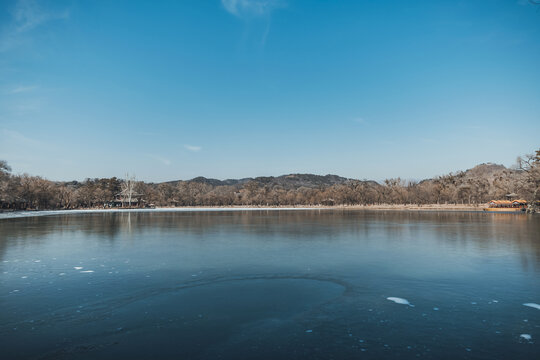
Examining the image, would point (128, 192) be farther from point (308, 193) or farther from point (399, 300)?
point (399, 300)

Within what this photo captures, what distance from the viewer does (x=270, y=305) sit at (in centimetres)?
645

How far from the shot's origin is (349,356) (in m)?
4.30

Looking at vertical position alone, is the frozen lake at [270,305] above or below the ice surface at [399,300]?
above

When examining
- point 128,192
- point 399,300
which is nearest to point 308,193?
point 128,192

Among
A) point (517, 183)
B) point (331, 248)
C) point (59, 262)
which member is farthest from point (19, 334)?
point (517, 183)

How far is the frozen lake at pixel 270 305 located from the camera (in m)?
4.59

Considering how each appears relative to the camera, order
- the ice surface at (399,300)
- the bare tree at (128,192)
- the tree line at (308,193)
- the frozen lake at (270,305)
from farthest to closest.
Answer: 1. the bare tree at (128,192)
2. the tree line at (308,193)
3. the ice surface at (399,300)
4. the frozen lake at (270,305)

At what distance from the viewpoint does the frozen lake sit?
4.59m

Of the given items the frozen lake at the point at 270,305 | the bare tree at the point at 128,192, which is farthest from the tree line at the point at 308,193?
the frozen lake at the point at 270,305

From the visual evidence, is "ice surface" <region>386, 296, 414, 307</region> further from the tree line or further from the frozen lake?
the tree line

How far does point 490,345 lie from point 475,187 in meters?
85.7

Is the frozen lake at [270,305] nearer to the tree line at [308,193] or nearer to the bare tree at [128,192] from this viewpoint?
the tree line at [308,193]

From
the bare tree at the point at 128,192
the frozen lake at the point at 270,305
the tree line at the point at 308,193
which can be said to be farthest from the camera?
the bare tree at the point at 128,192

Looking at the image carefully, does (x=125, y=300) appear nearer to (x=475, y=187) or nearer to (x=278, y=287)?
(x=278, y=287)
